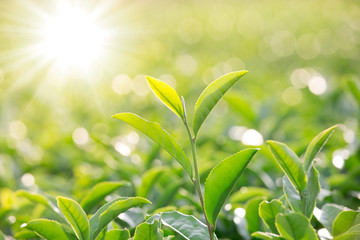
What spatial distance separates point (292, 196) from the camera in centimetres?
103

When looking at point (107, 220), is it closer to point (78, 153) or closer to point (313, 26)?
point (78, 153)

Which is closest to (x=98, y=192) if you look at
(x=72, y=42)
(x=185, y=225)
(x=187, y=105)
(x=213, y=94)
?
(x=185, y=225)

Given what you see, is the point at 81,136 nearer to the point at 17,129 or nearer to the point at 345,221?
the point at 17,129

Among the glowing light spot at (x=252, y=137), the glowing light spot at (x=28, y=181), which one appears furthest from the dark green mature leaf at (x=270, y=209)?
the glowing light spot at (x=28, y=181)

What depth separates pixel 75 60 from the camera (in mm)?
3887

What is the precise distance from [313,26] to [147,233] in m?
4.75

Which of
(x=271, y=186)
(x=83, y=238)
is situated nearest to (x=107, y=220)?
(x=83, y=238)

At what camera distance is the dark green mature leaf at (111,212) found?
979 mm

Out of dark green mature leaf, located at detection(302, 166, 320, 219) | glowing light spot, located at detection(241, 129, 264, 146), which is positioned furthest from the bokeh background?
dark green mature leaf, located at detection(302, 166, 320, 219)

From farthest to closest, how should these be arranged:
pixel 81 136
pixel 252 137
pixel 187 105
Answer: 1. pixel 187 105
2. pixel 81 136
3. pixel 252 137

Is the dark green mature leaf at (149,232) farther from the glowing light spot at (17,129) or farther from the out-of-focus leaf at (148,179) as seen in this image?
the glowing light spot at (17,129)

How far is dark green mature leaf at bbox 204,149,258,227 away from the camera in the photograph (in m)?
0.98

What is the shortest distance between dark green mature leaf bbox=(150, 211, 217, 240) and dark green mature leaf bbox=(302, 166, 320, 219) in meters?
0.24

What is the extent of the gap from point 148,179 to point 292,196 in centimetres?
56
